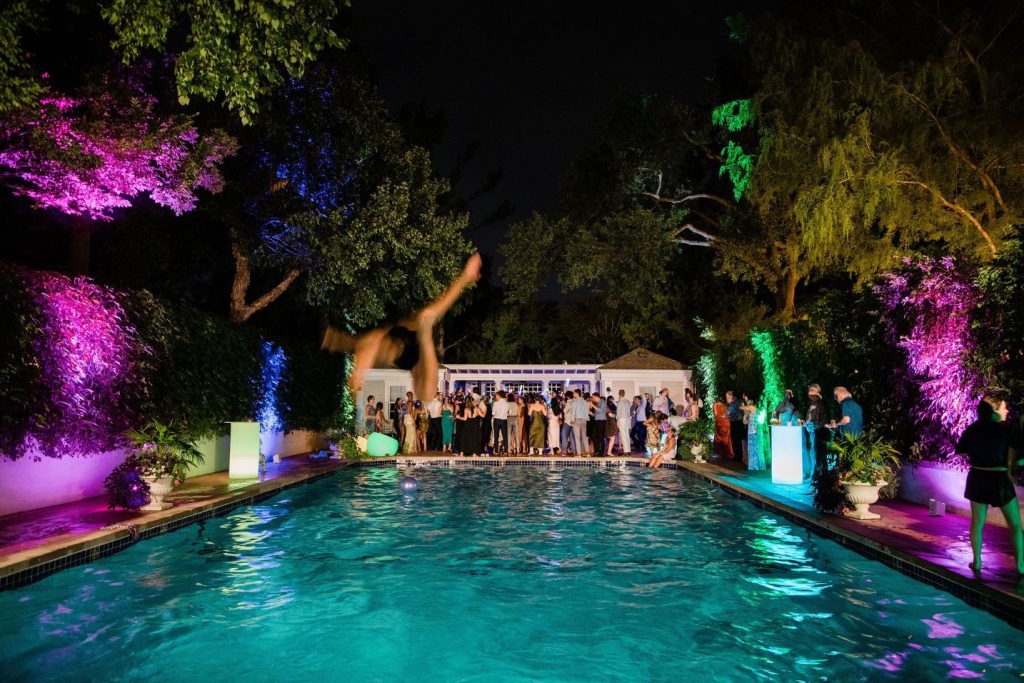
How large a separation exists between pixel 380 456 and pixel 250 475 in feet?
17.4

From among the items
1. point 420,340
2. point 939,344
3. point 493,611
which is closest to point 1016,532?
point 939,344

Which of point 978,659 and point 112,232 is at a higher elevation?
point 112,232

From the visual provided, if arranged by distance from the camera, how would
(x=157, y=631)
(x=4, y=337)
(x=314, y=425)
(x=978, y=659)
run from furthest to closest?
(x=314, y=425) → (x=4, y=337) → (x=157, y=631) → (x=978, y=659)

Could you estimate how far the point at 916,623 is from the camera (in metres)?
5.74

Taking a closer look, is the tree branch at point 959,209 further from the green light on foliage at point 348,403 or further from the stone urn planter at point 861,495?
the green light on foliage at point 348,403

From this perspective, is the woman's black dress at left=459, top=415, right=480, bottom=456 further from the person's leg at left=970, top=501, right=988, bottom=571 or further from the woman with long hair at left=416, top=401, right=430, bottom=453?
the person's leg at left=970, top=501, right=988, bottom=571

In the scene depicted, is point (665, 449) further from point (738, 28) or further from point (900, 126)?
point (738, 28)

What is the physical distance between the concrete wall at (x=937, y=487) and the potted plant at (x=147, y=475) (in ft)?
31.5

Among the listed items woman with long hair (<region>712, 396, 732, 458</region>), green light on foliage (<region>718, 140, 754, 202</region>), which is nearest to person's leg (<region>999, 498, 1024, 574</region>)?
woman with long hair (<region>712, 396, 732, 458</region>)

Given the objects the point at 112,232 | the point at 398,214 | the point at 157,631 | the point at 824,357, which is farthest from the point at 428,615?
the point at 112,232

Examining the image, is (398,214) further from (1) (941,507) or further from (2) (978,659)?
(2) (978,659)

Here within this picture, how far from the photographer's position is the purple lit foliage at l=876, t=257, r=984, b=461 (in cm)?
884

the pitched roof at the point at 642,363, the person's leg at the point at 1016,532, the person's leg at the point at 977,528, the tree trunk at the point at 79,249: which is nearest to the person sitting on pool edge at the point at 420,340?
the pitched roof at the point at 642,363

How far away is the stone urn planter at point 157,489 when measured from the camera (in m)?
9.25
